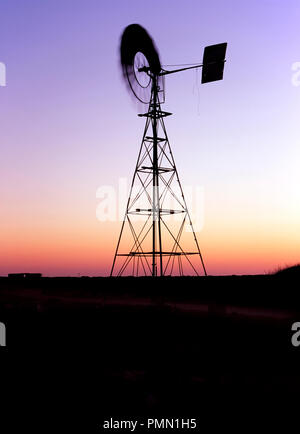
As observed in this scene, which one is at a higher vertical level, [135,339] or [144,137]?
[144,137]

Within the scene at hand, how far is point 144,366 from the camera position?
337 inches

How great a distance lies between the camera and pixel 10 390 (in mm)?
7488

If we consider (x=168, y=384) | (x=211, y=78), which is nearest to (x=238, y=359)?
(x=168, y=384)

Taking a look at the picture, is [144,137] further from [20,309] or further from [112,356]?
[112,356]

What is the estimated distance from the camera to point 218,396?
6715 millimetres

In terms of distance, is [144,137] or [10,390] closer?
[10,390]

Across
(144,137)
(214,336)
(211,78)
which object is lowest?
(214,336)

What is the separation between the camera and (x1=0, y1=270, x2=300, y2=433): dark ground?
640 centimetres

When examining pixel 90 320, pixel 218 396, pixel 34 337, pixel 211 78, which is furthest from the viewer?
pixel 211 78

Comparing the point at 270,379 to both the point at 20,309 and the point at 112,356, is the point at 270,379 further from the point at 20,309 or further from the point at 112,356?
the point at 20,309

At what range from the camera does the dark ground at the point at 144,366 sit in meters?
6.40
